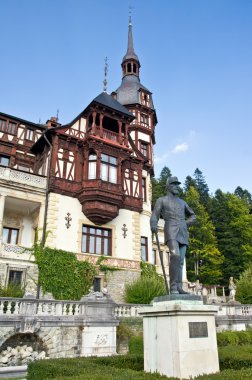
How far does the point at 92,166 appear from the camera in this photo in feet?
80.7

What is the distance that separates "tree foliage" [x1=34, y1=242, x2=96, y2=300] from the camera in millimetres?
20756

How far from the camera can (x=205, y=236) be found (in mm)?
43812

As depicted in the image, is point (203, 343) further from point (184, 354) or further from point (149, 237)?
point (149, 237)

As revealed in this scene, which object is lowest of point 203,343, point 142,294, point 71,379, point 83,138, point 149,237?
point 71,379

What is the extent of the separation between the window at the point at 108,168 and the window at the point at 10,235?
7.67 metres

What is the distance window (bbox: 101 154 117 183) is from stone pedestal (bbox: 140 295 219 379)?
58.1 ft

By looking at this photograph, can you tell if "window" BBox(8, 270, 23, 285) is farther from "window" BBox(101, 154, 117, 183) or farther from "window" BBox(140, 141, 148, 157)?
"window" BBox(140, 141, 148, 157)

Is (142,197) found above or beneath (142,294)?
above

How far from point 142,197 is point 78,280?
917 cm

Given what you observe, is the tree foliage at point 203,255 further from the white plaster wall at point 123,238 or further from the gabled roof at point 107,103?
the gabled roof at point 107,103

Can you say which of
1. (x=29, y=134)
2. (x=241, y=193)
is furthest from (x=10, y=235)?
(x=241, y=193)

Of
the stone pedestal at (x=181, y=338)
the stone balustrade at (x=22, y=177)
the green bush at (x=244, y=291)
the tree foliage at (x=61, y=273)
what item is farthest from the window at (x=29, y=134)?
the stone pedestal at (x=181, y=338)

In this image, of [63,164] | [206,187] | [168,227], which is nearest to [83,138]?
[63,164]

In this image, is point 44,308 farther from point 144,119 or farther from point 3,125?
point 144,119
